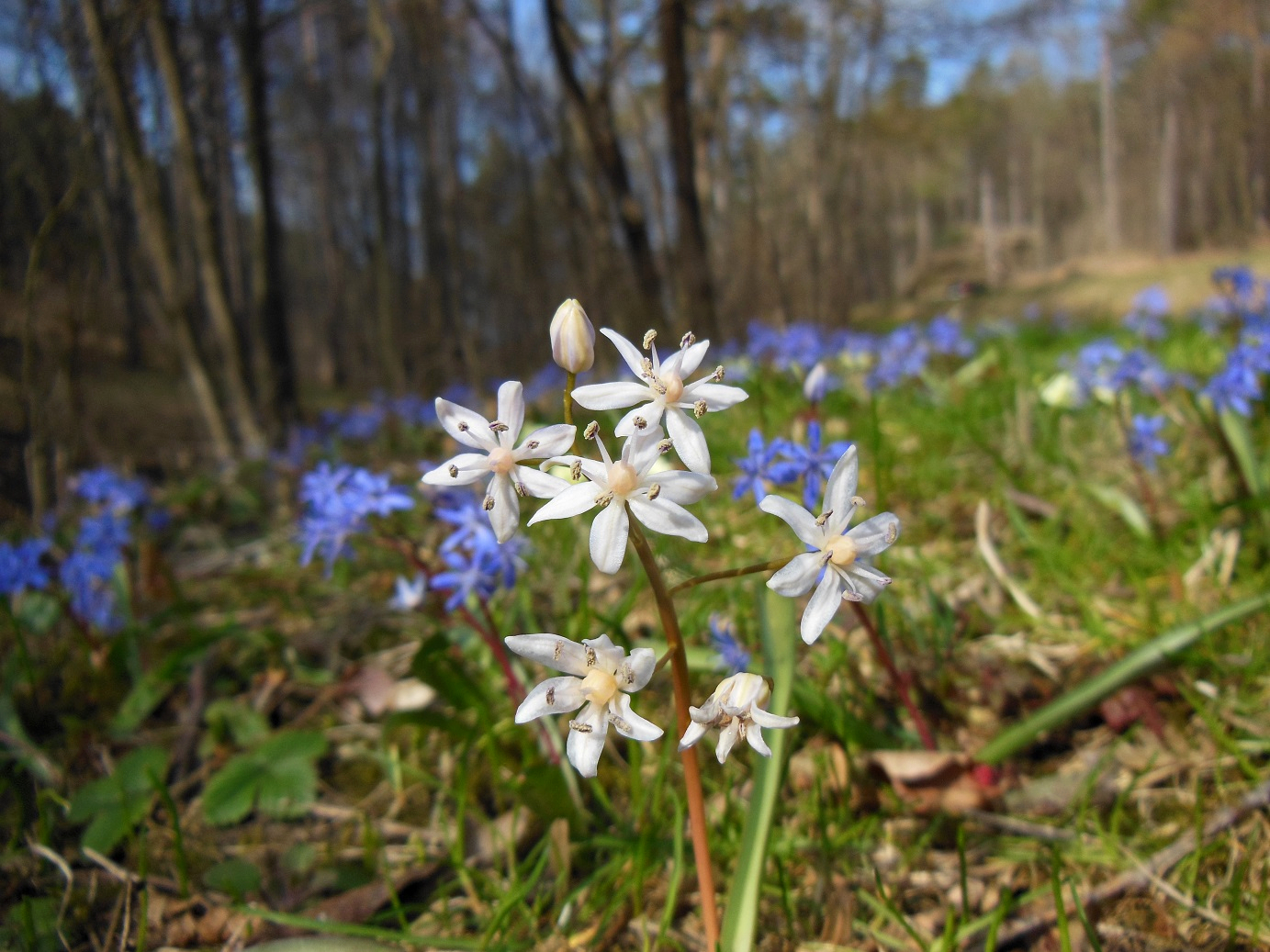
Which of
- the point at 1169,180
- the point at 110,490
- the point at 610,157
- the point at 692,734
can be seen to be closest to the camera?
the point at 692,734

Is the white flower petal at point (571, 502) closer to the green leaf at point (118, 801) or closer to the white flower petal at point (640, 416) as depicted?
the white flower petal at point (640, 416)

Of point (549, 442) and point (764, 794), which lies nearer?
point (549, 442)

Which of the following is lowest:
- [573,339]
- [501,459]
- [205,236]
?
[501,459]

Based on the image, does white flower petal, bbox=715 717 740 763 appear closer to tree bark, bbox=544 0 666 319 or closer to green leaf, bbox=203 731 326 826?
green leaf, bbox=203 731 326 826

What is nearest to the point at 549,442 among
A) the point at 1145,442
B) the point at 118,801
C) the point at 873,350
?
the point at 118,801

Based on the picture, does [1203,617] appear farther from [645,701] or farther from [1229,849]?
[645,701]

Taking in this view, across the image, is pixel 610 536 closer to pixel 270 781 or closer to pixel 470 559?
pixel 470 559

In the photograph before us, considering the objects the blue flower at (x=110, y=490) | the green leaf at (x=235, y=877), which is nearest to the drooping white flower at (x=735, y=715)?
the green leaf at (x=235, y=877)

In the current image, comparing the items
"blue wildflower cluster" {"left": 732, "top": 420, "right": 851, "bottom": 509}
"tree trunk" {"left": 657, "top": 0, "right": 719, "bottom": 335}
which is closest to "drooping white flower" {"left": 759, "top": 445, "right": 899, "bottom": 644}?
"blue wildflower cluster" {"left": 732, "top": 420, "right": 851, "bottom": 509}
